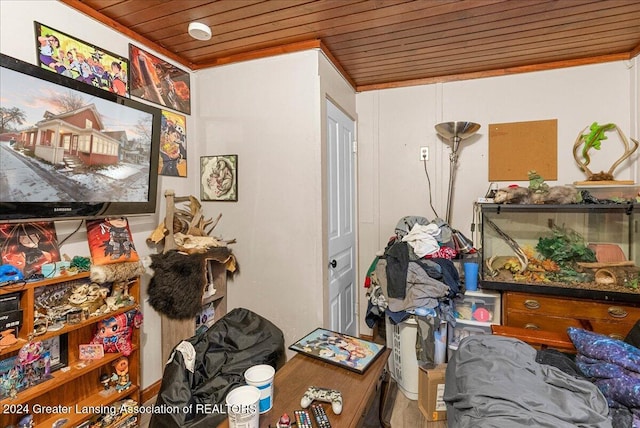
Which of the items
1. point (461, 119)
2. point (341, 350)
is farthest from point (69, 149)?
point (461, 119)

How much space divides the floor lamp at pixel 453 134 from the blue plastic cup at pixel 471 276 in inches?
21.8

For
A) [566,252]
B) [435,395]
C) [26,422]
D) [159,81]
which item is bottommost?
[435,395]

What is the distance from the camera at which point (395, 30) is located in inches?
75.2

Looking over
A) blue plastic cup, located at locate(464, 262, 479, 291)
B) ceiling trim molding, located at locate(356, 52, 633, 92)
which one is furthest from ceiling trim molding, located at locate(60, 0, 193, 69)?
blue plastic cup, located at locate(464, 262, 479, 291)

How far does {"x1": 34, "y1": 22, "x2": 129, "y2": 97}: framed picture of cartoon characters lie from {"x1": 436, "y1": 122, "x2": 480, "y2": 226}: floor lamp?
228cm

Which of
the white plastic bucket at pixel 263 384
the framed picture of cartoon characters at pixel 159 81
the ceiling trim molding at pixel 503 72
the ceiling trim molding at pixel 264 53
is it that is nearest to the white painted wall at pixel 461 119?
the ceiling trim molding at pixel 503 72

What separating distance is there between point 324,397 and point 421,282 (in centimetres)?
116

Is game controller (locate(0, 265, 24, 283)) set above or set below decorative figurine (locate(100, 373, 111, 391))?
above

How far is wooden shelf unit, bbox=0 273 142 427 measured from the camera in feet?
4.19

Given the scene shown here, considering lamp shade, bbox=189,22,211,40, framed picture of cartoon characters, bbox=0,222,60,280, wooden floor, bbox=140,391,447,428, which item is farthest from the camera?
wooden floor, bbox=140,391,447,428

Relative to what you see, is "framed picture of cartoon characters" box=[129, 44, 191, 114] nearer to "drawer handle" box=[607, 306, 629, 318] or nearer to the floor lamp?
the floor lamp

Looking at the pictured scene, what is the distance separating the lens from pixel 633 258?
2.06m

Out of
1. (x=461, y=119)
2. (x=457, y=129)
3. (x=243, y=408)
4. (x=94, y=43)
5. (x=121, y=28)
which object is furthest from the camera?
(x=461, y=119)

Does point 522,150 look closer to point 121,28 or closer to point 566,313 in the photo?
point 566,313
